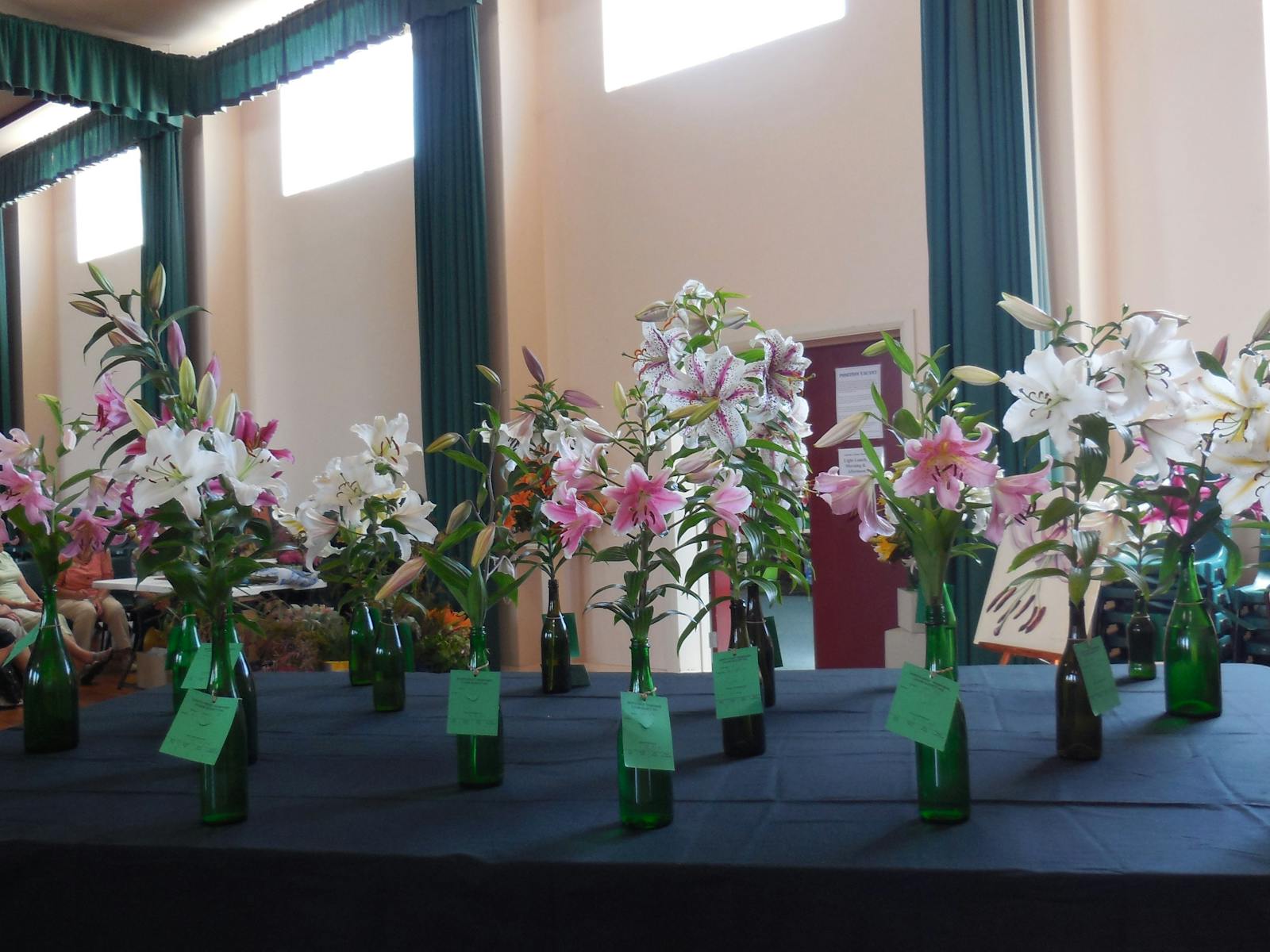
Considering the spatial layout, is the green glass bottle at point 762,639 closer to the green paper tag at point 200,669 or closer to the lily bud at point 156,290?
the green paper tag at point 200,669

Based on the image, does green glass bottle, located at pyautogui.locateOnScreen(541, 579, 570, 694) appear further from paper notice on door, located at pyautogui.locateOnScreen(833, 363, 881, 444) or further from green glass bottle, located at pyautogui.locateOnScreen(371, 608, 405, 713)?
paper notice on door, located at pyautogui.locateOnScreen(833, 363, 881, 444)

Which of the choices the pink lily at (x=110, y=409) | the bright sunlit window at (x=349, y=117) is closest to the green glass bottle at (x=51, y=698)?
the pink lily at (x=110, y=409)

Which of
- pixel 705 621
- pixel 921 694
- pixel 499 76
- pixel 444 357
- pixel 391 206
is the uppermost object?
pixel 499 76

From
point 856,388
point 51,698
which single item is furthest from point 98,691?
point 51,698

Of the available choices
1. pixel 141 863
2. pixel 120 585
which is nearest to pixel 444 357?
pixel 120 585

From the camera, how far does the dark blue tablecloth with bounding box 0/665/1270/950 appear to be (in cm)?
102

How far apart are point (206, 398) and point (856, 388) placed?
13.5 ft

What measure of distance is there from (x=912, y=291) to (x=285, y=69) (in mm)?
4704

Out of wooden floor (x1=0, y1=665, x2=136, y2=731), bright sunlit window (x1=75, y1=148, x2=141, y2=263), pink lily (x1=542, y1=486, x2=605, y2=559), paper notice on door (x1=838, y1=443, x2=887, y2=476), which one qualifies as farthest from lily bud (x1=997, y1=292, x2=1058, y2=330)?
bright sunlit window (x1=75, y1=148, x2=141, y2=263)

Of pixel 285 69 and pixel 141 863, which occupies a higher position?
pixel 285 69

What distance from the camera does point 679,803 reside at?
50.5 inches

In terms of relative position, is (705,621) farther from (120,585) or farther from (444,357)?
(120,585)

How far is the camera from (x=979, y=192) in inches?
177

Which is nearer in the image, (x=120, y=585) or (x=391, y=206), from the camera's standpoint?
(x=120, y=585)
